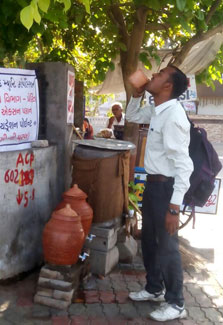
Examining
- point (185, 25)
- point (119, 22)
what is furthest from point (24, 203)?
point (119, 22)

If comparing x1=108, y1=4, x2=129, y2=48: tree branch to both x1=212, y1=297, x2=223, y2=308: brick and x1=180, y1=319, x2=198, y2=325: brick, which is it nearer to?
x1=212, y1=297, x2=223, y2=308: brick

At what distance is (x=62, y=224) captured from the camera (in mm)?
3533

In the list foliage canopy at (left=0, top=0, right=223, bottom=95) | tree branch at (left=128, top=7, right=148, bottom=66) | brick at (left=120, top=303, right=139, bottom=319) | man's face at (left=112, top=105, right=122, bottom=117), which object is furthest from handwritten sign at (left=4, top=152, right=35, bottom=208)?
man's face at (left=112, top=105, right=122, bottom=117)

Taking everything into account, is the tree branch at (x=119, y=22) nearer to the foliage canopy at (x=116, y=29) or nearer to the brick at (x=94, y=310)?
the foliage canopy at (x=116, y=29)

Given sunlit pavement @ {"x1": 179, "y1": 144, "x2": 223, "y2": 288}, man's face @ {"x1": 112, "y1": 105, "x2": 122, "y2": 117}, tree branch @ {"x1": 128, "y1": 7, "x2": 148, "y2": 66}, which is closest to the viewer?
sunlit pavement @ {"x1": 179, "y1": 144, "x2": 223, "y2": 288}

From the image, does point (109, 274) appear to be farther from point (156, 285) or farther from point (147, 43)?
point (147, 43)

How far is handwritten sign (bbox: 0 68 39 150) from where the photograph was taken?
3.85 metres

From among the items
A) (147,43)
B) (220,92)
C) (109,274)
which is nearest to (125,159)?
(109,274)

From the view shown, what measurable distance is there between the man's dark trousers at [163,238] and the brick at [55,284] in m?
0.81

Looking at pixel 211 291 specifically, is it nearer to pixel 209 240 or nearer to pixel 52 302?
pixel 52 302

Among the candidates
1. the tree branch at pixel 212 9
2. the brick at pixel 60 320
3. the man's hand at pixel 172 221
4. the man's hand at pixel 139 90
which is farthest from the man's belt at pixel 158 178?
the tree branch at pixel 212 9

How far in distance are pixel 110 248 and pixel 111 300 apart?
2.04 ft

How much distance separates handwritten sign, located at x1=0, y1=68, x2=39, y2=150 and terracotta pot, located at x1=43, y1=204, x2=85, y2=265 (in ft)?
2.96

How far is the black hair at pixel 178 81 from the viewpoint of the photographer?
11.2ft
